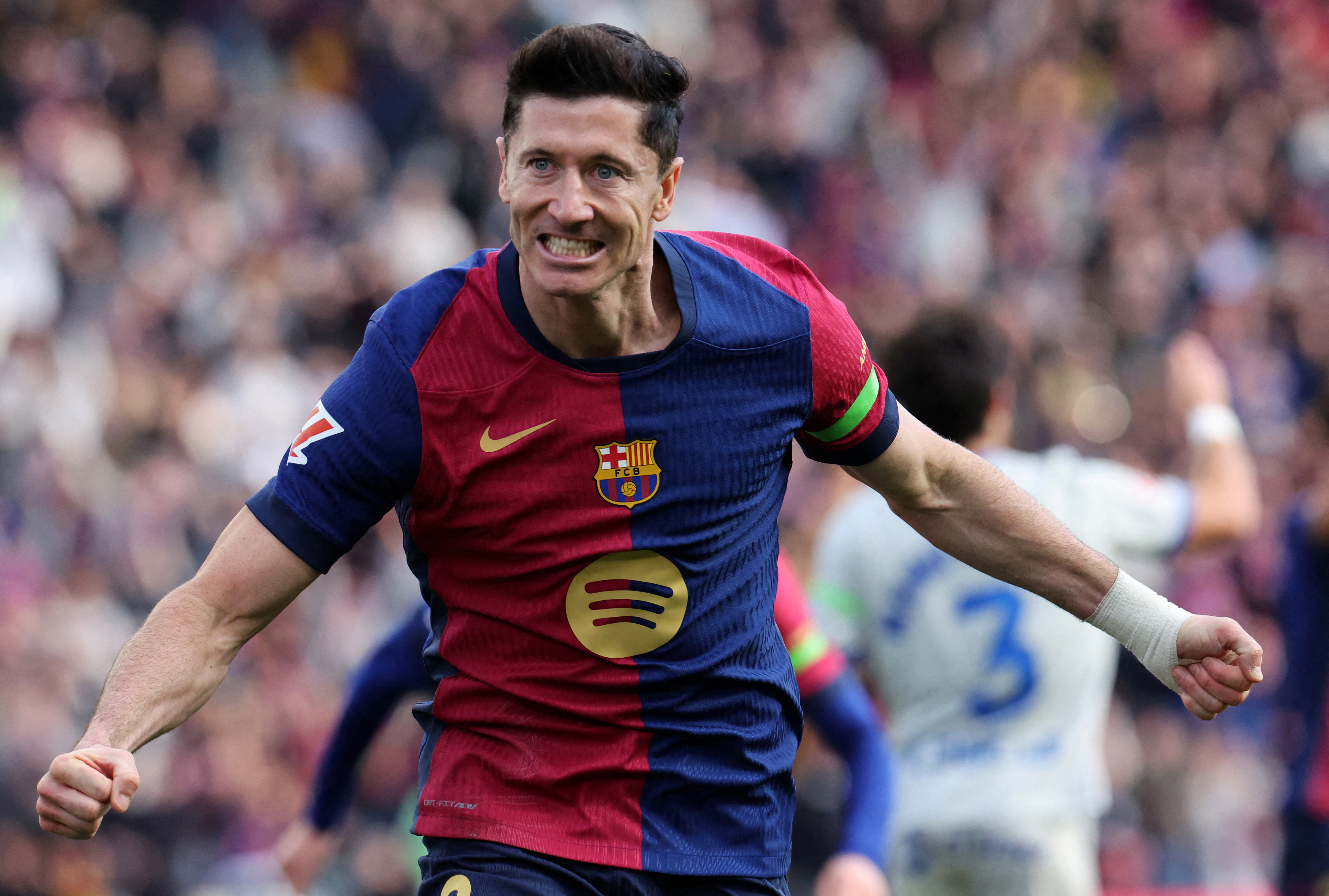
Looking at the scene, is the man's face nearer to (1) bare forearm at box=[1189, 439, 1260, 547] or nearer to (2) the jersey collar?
(2) the jersey collar

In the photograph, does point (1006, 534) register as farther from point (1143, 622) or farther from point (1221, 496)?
point (1221, 496)

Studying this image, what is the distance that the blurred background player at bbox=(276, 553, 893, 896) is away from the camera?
15.1ft

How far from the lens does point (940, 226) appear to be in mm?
14195


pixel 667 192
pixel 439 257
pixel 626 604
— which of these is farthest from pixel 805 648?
pixel 439 257

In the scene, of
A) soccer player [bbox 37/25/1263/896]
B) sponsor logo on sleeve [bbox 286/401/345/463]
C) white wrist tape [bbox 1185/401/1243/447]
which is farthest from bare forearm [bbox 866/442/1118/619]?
white wrist tape [bbox 1185/401/1243/447]

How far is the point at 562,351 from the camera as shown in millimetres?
3525

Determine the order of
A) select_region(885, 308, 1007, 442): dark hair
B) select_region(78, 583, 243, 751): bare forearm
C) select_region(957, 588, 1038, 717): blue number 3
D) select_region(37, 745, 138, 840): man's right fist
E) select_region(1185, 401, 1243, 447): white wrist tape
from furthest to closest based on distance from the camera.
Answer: select_region(1185, 401, 1243, 447): white wrist tape
select_region(885, 308, 1007, 442): dark hair
select_region(957, 588, 1038, 717): blue number 3
select_region(78, 583, 243, 751): bare forearm
select_region(37, 745, 138, 840): man's right fist

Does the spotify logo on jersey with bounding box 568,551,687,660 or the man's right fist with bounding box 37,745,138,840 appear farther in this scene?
the spotify logo on jersey with bounding box 568,551,687,660

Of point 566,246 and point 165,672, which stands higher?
point 566,246

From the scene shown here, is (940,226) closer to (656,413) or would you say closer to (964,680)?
(964,680)

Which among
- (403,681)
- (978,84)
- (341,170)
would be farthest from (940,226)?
(403,681)

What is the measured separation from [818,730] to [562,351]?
2036 millimetres

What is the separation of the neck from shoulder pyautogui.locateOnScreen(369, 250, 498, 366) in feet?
0.32

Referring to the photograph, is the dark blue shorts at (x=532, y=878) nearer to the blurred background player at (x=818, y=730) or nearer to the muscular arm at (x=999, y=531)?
the blurred background player at (x=818, y=730)
